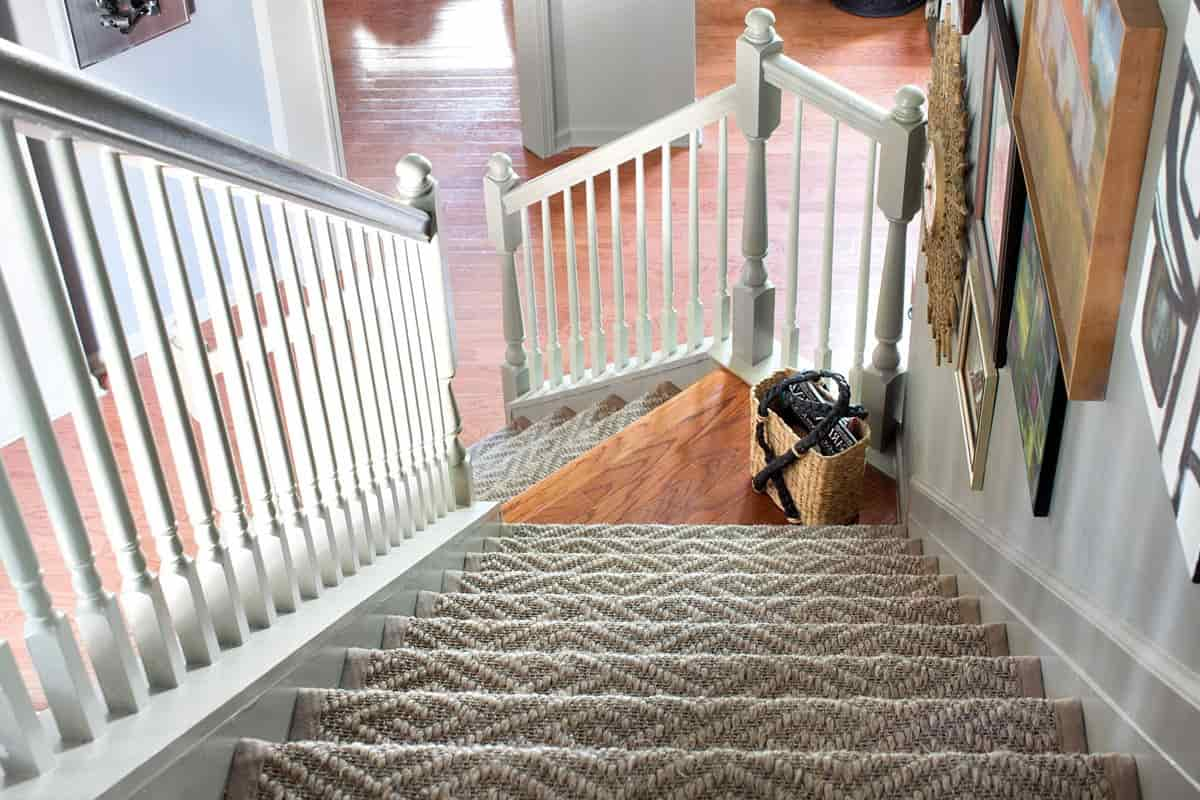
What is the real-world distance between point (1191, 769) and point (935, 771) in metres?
0.35

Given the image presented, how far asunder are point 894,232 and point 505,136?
3.96 meters

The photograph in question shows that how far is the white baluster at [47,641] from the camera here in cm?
125

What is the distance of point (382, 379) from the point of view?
2227 mm

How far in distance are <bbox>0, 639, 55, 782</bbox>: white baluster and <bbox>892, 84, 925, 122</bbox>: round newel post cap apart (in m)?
2.32

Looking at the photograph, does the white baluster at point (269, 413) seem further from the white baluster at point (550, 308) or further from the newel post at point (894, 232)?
the white baluster at point (550, 308)

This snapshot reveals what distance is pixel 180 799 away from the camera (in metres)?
1.48

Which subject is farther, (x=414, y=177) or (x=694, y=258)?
(x=694, y=258)

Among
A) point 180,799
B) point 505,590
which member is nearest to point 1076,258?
point 180,799

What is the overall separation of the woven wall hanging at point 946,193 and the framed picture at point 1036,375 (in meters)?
0.60

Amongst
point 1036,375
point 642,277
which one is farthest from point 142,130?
point 642,277

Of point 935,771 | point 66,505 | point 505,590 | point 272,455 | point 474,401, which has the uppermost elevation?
point 66,505

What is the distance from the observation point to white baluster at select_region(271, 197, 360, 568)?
1.79 m

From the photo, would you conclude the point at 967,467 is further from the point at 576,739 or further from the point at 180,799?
the point at 180,799

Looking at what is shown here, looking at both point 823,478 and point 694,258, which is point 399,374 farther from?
point 694,258
